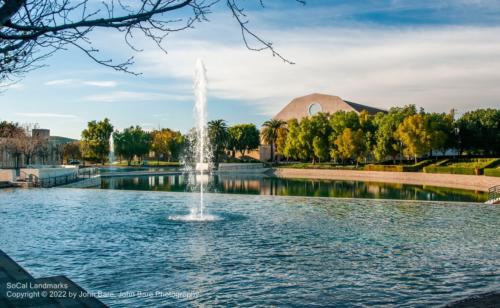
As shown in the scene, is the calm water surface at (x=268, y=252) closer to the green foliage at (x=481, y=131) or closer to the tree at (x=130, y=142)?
the green foliage at (x=481, y=131)

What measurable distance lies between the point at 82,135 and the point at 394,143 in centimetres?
4760

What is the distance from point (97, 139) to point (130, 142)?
735 cm

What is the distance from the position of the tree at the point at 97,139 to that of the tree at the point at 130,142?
3.81 meters

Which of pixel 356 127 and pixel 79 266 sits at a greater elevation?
pixel 356 127

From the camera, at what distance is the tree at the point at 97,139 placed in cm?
7588

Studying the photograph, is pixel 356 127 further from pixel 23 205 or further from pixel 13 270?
pixel 13 270

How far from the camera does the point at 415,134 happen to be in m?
57.2

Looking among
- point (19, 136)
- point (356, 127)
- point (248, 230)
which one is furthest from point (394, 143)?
point (248, 230)

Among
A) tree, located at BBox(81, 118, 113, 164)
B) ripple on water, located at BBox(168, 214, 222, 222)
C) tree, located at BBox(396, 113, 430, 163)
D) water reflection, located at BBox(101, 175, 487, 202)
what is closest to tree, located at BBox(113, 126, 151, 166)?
tree, located at BBox(81, 118, 113, 164)

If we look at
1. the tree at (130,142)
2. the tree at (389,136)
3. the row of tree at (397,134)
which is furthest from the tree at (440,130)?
the tree at (130,142)

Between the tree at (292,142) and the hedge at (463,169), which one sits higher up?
the tree at (292,142)

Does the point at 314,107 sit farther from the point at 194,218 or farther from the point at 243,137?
the point at 194,218

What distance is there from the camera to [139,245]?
42.8 feet

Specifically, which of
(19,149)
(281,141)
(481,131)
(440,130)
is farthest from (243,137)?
(19,149)
